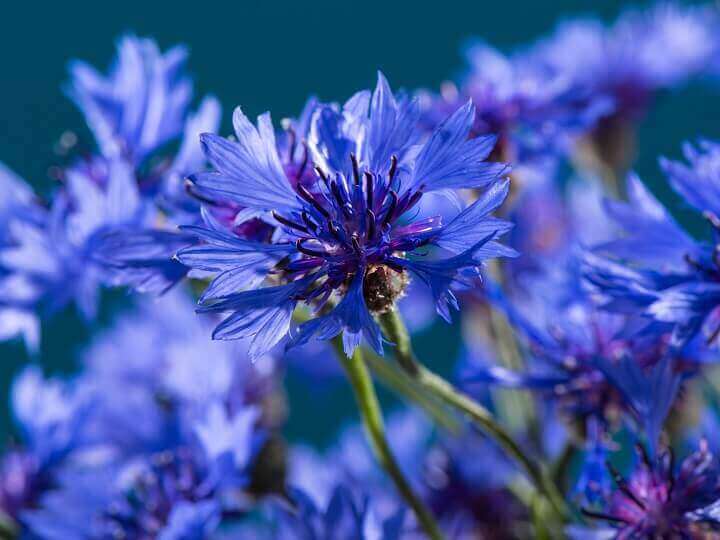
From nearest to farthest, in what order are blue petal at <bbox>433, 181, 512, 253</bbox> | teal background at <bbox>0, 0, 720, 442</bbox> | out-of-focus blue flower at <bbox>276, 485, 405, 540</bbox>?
blue petal at <bbox>433, 181, 512, 253</bbox> < out-of-focus blue flower at <bbox>276, 485, 405, 540</bbox> < teal background at <bbox>0, 0, 720, 442</bbox>

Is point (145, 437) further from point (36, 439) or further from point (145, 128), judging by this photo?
point (145, 128)

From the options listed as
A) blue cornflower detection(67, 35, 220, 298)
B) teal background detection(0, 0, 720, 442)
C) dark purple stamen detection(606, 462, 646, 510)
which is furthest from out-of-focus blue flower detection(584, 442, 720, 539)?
teal background detection(0, 0, 720, 442)

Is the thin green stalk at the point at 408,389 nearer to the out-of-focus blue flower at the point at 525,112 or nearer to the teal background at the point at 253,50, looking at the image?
the out-of-focus blue flower at the point at 525,112

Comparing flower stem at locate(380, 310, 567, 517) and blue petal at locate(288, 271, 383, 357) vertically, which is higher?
blue petal at locate(288, 271, 383, 357)

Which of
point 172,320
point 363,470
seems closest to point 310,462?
point 363,470

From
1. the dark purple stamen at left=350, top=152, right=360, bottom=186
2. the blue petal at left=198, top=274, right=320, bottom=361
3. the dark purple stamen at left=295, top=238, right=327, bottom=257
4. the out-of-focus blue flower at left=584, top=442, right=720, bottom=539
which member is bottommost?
the out-of-focus blue flower at left=584, top=442, right=720, bottom=539

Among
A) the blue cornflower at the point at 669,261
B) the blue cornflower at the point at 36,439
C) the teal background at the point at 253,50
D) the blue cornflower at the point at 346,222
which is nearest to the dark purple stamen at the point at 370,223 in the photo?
the blue cornflower at the point at 346,222

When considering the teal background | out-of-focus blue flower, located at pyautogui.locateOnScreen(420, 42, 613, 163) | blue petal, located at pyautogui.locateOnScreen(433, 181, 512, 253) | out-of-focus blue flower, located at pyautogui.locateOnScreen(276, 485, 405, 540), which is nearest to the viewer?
blue petal, located at pyautogui.locateOnScreen(433, 181, 512, 253)

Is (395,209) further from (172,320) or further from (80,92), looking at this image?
(172,320)

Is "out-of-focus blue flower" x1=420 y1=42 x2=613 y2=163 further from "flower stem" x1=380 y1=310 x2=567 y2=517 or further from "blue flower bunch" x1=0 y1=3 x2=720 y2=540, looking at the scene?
"flower stem" x1=380 y1=310 x2=567 y2=517
